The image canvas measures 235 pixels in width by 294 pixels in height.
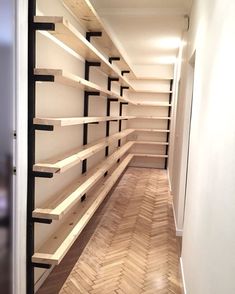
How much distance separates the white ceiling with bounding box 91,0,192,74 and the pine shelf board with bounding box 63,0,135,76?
0.44 m

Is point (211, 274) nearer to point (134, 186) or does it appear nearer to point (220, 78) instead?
point (220, 78)

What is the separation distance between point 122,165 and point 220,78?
168 inches

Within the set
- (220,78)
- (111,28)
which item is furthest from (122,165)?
(220,78)

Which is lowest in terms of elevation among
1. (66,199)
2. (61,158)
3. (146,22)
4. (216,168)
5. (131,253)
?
(131,253)

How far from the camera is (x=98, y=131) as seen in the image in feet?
14.1

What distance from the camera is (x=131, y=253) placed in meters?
3.05

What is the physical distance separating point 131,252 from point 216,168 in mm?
1930

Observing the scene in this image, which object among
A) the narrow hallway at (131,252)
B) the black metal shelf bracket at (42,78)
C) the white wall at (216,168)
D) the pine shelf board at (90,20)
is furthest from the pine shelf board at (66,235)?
the pine shelf board at (90,20)

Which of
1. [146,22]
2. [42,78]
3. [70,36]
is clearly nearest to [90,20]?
[70,36]

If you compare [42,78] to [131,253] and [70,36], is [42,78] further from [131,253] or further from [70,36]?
[131,253]

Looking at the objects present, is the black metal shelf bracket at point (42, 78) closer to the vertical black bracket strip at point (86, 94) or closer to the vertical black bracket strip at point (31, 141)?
the vertical black bracket strip at point (31, 141)

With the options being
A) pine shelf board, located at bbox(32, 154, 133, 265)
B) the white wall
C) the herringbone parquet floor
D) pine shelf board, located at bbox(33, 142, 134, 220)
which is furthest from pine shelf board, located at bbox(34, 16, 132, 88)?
the herringbone parquet floor

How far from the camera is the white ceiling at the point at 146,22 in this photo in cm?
361

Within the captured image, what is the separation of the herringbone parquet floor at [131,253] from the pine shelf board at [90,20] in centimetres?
229
